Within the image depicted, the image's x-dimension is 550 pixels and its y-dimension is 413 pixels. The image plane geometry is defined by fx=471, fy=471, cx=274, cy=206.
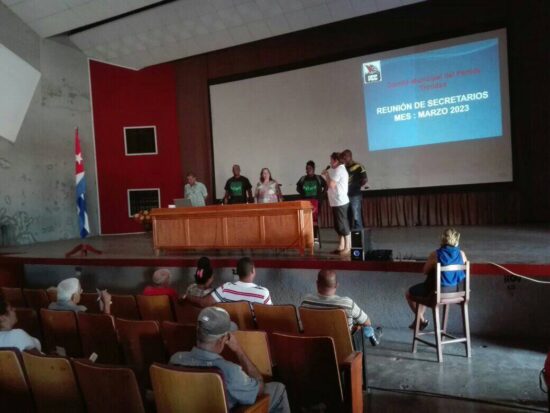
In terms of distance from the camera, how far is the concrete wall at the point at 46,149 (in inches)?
397

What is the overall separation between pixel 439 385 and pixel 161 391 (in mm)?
2128

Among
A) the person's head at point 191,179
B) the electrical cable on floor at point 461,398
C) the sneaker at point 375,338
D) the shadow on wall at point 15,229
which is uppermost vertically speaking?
the person's head at point 191,179

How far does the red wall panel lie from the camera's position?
11.8 metres

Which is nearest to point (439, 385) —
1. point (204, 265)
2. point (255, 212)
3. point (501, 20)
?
point (204, 265)

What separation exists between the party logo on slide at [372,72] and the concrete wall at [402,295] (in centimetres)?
534

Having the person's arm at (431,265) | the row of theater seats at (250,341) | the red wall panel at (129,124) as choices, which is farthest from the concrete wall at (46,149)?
the person's arm at (431,265)

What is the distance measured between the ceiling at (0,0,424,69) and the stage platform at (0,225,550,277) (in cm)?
444

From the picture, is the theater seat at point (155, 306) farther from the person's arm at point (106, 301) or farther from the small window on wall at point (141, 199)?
the small window on wall at point (141, 199)

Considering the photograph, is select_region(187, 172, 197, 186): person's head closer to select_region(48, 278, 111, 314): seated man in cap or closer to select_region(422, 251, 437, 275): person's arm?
select_region(48, 278, 111, 314): seated man in cap

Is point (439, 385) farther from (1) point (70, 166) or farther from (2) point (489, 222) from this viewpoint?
(1) point (70, 166)

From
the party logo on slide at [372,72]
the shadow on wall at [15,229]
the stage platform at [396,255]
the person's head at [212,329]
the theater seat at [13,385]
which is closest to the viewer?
the person's head at [212,329]

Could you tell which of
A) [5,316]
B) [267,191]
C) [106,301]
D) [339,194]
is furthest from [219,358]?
[267,191]

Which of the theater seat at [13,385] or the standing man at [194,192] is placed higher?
the standing man at [194,192]

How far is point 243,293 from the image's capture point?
349cm
